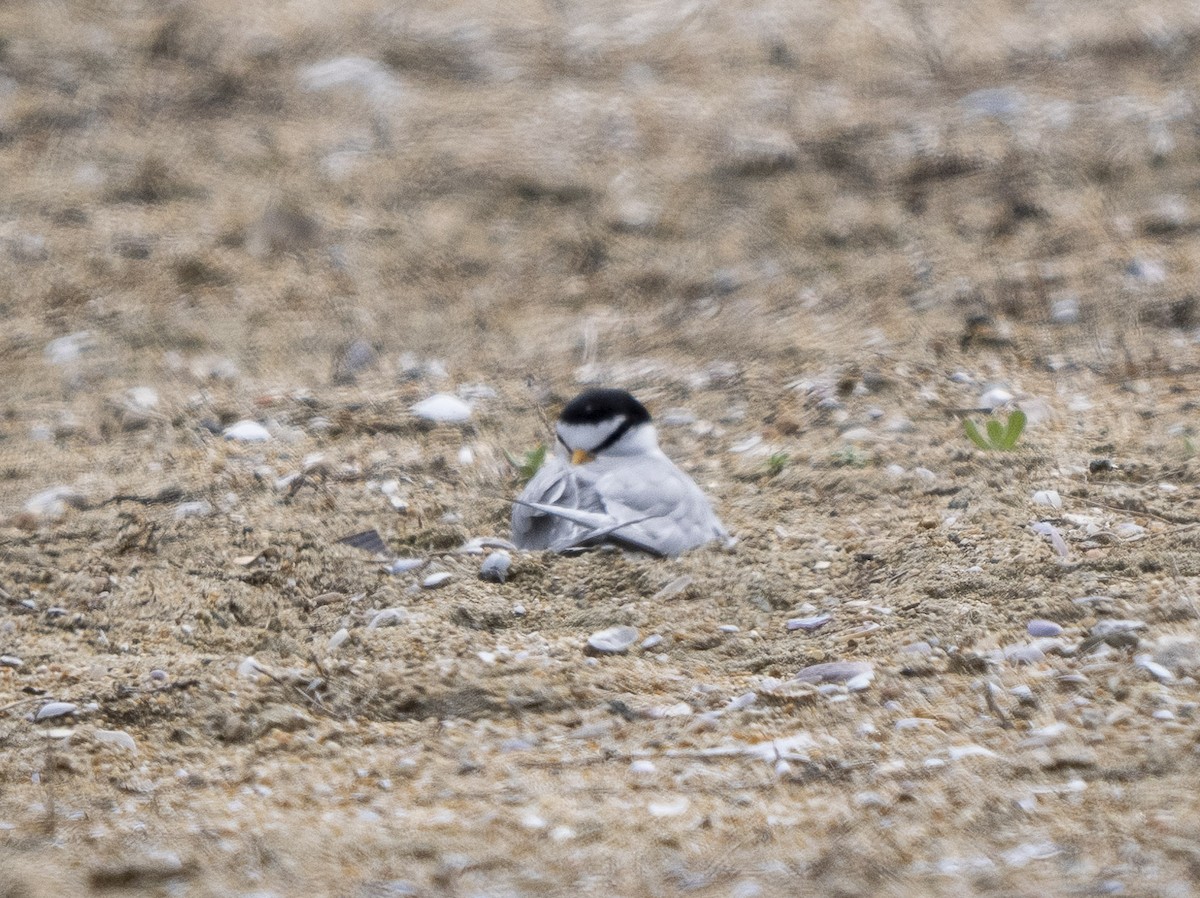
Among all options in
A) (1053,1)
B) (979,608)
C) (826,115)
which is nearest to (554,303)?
(826,115)

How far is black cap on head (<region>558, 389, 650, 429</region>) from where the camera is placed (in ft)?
14.6

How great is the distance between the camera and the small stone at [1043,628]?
3123 mm

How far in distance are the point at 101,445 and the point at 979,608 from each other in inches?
127

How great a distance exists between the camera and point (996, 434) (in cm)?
443

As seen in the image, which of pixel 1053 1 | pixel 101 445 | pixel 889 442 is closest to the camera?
pixel 889 442

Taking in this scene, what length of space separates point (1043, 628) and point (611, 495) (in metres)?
1.39

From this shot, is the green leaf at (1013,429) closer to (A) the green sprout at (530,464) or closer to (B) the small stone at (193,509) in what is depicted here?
(A) the green sprout at (530,464)

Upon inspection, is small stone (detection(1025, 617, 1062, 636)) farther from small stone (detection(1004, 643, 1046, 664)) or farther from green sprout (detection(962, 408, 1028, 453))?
green sprout (detection(962, 408, 1028, 453))

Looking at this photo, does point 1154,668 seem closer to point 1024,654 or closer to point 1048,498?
point 1024,654

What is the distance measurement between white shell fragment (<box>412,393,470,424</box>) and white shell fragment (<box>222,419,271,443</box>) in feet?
1.84

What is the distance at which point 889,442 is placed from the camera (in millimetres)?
4680

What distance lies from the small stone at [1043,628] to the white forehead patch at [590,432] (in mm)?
1655

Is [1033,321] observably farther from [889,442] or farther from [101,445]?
[101,445]

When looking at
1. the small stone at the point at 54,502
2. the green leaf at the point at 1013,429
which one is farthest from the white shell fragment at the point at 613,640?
the small stone at the point at 54,502
